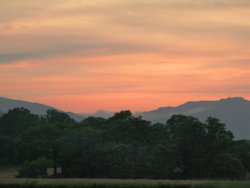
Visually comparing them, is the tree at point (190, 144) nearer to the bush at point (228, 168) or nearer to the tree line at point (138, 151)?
the tree line at point (138, 151)

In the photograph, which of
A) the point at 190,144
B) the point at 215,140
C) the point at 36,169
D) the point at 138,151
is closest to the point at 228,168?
the point at 215,140

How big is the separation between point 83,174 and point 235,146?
25.5 metres

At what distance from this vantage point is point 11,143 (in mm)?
95375

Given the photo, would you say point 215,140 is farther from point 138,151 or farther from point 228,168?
point 138,151

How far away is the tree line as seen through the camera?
67938 millimetres

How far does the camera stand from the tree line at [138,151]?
67938 millimetres

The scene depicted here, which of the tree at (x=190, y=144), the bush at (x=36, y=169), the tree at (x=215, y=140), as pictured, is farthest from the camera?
the tree at (x=215, y=140)

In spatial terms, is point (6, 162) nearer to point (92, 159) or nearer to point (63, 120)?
point (63, 120)

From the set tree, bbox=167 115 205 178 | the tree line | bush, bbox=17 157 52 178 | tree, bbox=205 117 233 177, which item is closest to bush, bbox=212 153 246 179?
the tree line

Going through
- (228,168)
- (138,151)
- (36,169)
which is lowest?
(228,168)

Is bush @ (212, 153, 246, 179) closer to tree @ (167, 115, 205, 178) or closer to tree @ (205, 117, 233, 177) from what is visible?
tree @ (205, 117, 233, 177)

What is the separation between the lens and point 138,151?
231 ft

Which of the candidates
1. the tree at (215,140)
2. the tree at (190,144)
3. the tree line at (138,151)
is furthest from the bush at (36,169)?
the tree at (215,140)

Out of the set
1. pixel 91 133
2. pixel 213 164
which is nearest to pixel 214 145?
pixel 213 164
